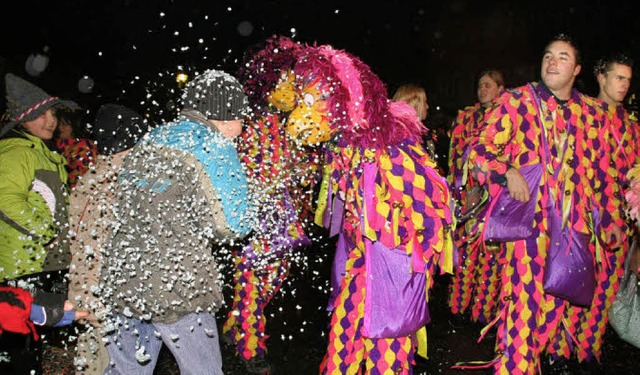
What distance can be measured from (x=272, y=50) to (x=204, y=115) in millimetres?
916

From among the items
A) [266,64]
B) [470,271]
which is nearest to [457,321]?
[470,271]

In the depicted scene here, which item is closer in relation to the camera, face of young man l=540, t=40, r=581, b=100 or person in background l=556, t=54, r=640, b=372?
face of young man l=540, t=40, r=581, b=100

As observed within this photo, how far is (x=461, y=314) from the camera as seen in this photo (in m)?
5.02

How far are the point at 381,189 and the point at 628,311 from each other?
4.70ft

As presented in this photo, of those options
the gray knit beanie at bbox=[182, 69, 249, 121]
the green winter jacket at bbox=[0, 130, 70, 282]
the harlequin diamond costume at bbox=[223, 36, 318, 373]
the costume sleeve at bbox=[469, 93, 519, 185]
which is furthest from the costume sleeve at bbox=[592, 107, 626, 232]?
the green winter jacket at bbox=[0, 130, 70, 282]

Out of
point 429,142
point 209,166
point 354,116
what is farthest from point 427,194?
point 429,142

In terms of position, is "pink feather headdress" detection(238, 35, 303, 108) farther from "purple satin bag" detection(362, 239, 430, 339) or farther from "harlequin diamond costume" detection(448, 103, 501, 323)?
"harlequin diamond costume" detection(448, 103, 501, 323)

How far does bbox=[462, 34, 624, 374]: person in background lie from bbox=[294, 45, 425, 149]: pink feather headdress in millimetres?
789

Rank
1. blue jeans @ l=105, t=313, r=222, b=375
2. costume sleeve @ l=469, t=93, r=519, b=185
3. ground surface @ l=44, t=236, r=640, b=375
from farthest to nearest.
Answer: ground surface @ l=44, t=236, r=640, b=375 < costume sleeve @ l=469, t=93, r=519, b=185 < blue jeans @ l=105, t=313, r=222, b=375

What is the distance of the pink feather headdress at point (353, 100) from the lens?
276 centimetres

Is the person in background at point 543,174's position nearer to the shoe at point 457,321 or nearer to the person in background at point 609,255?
the person in background at point 609,255

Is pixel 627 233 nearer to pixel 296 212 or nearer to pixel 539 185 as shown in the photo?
pixel 539 185

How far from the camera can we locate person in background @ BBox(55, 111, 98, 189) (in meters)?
4.86

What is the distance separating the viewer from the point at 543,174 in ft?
10.8
